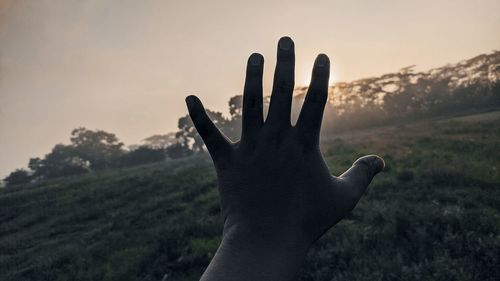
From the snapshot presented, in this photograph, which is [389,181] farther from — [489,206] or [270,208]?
[270,208]

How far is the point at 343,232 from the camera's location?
530cm

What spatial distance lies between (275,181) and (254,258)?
424 mm

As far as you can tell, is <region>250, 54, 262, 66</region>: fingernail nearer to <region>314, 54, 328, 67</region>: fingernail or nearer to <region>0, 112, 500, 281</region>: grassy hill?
<region>314, 54, 328, 67</region>: fingernail

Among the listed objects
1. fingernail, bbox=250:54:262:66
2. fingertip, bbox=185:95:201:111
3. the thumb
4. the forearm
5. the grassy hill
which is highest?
fingernail, bbox=250:54:262:66

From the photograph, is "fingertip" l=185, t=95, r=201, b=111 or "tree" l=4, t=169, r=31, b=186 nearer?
"fingertip" l=185, t=95, r=201, b=111

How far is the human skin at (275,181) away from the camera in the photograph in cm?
166

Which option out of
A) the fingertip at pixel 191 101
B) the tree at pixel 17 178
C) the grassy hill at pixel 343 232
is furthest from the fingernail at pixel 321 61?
the tree at pixel 17 178

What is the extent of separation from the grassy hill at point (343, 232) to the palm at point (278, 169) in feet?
8.67

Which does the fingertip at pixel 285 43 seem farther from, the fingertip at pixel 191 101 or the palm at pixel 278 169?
the fingertip at pixel 191 101

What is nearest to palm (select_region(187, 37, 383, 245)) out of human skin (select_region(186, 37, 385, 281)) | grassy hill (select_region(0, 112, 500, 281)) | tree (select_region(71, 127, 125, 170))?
human skin (select_region(186, 37, 385, 281))

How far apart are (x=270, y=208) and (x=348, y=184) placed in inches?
20.2

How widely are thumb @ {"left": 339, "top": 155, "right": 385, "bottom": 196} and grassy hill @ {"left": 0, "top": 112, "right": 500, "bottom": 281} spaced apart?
2408 millimetres

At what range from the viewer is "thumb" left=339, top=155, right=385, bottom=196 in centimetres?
197

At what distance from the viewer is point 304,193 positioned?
1.82m
